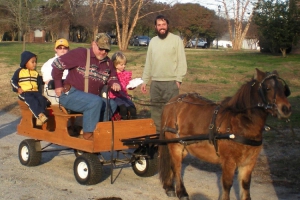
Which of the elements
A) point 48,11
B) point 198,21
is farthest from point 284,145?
point 198,21

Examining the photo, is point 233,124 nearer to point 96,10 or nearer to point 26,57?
point 26,57

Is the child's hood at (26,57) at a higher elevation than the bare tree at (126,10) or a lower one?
lower

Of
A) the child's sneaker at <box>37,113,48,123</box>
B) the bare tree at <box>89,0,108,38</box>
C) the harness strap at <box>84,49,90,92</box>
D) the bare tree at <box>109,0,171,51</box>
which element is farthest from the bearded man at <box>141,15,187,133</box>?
the bare tree at <box>89,0,108,38</box>

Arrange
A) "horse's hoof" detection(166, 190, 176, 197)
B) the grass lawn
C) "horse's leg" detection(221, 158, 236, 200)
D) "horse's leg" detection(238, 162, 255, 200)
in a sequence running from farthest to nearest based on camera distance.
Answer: the grass lawn < "horse's hoof" detection(166, 190, 176, 197) < "horse's leg" detection(238, 162, 255, 200) < "horse's leg" detection(221, 158, 236, 200)

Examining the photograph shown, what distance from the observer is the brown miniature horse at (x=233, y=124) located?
543 cm

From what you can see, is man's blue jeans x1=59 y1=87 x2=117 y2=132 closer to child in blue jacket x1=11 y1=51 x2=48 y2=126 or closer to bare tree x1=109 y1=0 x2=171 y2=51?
child in blue jacket x1=11 y1=51 x2=48 y2=126

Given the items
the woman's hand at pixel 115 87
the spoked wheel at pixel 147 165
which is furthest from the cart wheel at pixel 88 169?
the woman's hand at pixel 115 87

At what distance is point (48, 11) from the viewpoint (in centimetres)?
5081

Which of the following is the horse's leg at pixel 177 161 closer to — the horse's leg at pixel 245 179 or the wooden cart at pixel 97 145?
the wooden cart at pixel 97 145

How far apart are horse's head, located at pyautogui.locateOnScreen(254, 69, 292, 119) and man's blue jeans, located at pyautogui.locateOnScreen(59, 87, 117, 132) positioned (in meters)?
2.75

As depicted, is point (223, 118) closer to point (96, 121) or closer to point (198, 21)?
point (96, 121)

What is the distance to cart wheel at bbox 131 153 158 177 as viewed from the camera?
783cm

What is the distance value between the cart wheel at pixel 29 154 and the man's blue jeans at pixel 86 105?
4.15 feet

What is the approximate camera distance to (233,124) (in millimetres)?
5777
